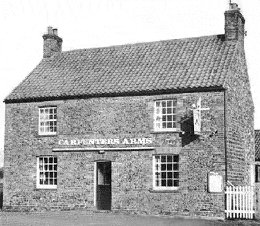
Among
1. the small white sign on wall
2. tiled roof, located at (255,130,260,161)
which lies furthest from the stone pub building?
tiled roof, located at (255,130,260,161)

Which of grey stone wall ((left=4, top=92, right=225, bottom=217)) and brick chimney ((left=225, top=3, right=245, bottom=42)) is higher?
brick chimney ((left=225, top=3, right=245, bottom=42))

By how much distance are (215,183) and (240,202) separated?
1.33m

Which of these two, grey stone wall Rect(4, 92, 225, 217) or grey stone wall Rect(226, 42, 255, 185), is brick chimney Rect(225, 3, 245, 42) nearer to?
grey stone wall Rect(226, 42, 255, 185)

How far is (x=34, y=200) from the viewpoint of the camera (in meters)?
27.8

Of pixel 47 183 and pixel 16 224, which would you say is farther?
pixel 47 183

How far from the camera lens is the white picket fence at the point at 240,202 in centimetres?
2316

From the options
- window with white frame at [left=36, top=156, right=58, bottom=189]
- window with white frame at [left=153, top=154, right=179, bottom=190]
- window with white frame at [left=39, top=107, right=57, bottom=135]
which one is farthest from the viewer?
window with white frame at [left=39, top=107, right=57, bottom=135]

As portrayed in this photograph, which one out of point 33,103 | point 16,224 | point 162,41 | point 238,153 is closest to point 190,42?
point 162,41

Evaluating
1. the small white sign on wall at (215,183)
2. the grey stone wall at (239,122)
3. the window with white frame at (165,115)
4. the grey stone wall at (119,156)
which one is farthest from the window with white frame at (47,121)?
the grey stone wall at (239,122)

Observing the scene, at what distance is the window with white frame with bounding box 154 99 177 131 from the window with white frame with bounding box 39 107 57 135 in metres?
5.45

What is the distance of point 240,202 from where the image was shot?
23438 mm

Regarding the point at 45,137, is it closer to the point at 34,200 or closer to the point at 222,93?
the point at 34,200

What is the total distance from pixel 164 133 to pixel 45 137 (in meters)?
6.43

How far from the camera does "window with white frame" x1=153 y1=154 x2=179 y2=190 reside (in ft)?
82.7
